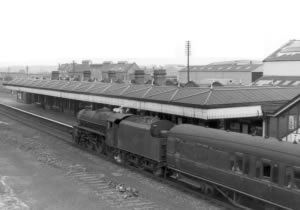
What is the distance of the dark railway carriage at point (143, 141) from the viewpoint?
20.4 m

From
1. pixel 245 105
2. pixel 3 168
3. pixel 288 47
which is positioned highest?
pixel 288 47

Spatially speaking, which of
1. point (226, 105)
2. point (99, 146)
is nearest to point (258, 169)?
point (226, 105)

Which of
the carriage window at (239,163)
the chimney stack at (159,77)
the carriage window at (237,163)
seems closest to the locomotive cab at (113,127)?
the carriage window at (237,163)

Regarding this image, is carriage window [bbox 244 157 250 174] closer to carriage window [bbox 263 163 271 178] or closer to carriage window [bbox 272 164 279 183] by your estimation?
carriage window [bbox 263 163 271 178]

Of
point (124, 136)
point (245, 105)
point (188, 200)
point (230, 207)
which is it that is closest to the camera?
point (230, 207)

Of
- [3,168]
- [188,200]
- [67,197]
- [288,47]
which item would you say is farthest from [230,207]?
[288,47]

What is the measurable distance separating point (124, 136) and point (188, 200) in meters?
6.98

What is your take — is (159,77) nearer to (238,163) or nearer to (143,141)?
(143,141)

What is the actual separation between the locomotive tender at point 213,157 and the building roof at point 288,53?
38.8 m

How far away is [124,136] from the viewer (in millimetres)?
23156

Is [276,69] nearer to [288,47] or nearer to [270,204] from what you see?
[288,47]

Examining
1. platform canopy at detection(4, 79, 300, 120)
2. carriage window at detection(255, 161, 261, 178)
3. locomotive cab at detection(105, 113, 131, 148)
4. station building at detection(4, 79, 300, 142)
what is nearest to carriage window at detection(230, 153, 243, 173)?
carriage window at detection(255, 161, 261, 178)

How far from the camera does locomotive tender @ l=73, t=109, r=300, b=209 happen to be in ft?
44.9

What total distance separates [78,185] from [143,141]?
409 centimetres
